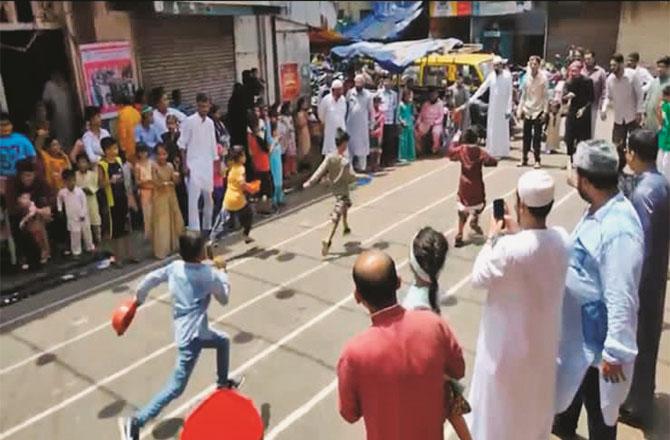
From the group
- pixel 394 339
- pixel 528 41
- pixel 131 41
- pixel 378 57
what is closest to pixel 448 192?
pixel 528 41

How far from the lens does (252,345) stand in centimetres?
476

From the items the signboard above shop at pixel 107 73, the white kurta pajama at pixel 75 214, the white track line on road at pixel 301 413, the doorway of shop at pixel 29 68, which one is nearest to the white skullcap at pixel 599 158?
the white track line on road at pixel 301 413

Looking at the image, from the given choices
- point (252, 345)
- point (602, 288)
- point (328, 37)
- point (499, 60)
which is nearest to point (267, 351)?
point (252, 345)

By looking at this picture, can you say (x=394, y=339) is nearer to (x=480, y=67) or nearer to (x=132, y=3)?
(x=132, y=3)

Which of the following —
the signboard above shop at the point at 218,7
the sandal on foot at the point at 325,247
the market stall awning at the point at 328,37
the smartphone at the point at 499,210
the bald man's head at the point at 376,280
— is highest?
the signboard above shop at the point at 218,7

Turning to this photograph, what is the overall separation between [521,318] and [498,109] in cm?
793

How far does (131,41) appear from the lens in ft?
27.5

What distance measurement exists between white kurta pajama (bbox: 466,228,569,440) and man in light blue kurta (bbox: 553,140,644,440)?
182 mm

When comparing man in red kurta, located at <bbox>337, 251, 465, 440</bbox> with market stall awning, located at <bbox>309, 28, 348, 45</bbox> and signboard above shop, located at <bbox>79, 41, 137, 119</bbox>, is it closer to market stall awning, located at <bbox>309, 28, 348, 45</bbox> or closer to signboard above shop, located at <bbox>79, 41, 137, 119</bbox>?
signboard above shop, located at <bbox>79, 41, 137, 119</bbox>

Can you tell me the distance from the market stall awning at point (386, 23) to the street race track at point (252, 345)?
565 centimetres

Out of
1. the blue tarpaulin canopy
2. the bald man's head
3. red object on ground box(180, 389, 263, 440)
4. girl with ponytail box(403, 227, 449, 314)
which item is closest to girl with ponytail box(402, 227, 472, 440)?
girl with ponytail box(403, 227, 449, 314)

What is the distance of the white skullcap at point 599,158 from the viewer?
8.84 feet

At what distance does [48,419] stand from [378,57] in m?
8.95

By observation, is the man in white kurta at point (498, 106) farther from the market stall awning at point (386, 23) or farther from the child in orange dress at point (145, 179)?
the child in orange dress at point (145, 179)
